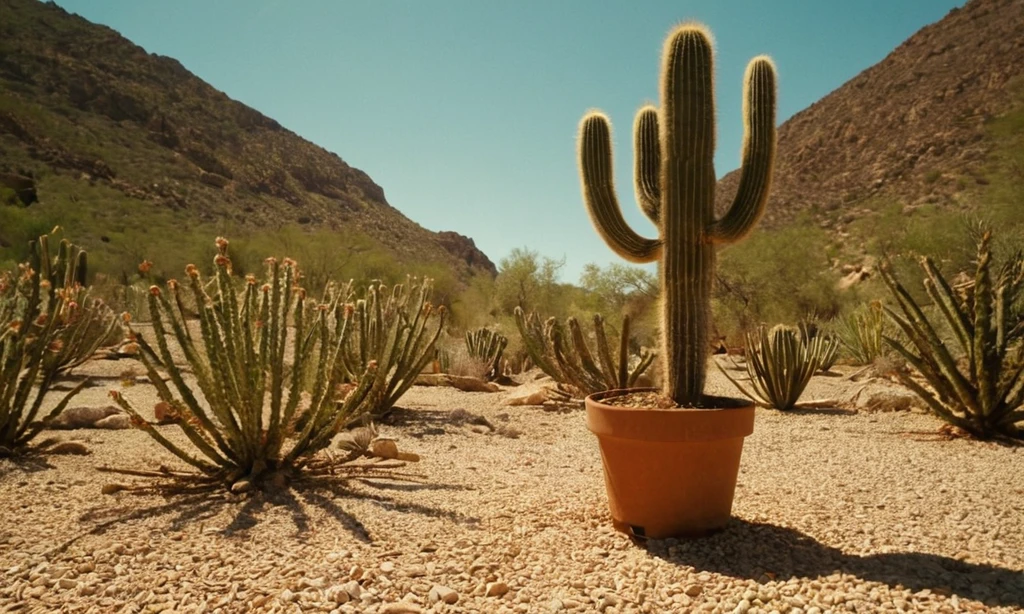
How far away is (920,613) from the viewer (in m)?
2.27

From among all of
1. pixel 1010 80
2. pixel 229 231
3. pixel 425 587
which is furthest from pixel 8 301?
pixel 1010 80

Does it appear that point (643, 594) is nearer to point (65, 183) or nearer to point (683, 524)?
point (683, 524)

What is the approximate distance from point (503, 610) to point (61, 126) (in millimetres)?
38981

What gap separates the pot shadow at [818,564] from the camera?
2494mm

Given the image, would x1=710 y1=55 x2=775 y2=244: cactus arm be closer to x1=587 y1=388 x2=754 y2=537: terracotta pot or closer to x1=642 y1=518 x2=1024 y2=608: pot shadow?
x1=587 y1=388 x2=754 y2=537: terracotta pot

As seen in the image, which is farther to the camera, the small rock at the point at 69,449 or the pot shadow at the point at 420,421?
the pot shadow at the point at 420,421

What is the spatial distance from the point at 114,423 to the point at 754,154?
5.39m

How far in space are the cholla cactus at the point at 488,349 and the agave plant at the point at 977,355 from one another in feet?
24.1

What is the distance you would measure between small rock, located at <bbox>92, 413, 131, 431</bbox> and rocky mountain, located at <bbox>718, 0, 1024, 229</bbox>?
25.8 meters

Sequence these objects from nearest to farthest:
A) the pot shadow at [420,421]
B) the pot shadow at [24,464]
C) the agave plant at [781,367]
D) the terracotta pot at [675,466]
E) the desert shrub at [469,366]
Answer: the terracotta pot at [675,466]
the pot shadow at [24,464]
the pot shadow at [420,421]
the agave plant at [781,367]
the desert shrub at [469,366]

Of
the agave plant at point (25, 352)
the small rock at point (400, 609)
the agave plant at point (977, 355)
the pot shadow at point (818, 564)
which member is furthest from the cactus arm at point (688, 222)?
the agave plant at point (25, 352)

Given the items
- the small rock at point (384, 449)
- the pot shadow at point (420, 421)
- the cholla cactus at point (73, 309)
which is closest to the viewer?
the small rock at point (384, 449)

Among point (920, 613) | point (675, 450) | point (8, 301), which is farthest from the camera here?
point (8, 301)

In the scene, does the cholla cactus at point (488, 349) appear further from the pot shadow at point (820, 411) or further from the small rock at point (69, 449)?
the small rock at point (69, 449)
